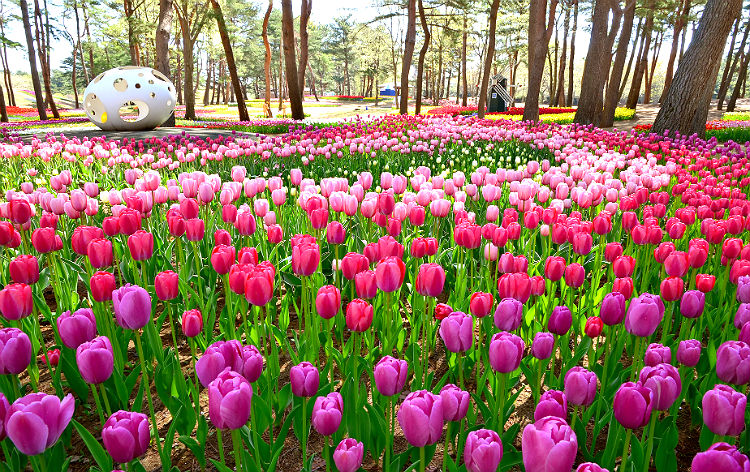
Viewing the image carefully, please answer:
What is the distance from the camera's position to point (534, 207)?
3076 millimetres

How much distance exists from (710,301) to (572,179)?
1.87m

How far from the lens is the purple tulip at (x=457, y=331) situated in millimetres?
1528

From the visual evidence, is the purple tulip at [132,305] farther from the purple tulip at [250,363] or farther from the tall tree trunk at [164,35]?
the tall tree trunk at [164,35]

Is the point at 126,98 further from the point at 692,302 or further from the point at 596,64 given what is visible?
the point at 692,302

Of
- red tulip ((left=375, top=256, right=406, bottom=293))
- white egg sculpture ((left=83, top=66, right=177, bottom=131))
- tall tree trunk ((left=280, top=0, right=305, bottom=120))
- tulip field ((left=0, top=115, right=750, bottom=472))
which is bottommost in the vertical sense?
tulip field ((left=0, top=115, right=750, bottom=472))

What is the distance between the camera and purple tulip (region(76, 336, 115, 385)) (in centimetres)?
139

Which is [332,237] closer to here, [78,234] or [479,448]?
[78,234]

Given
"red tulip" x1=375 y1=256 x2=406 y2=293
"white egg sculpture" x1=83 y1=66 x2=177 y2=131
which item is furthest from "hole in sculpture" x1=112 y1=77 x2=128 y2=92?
"red tulip" x1=375 y1=256 x2=406 y2=293

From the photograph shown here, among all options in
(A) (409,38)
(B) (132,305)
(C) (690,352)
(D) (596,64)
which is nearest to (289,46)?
(A) (409,38)

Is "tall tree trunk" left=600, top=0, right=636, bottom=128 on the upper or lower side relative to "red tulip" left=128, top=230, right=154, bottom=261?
upper

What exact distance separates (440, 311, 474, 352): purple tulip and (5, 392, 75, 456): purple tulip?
3.24 feet

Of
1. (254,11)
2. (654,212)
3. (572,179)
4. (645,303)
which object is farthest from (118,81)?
(254,11)

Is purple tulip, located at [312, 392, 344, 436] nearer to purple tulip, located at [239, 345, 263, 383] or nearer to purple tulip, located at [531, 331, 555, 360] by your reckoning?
purple tulip, located at [239, 345, 263, 383]

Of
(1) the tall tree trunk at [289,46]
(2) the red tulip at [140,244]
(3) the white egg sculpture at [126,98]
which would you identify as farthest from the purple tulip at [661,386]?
(1) the tall tree trunk at [289,46]
